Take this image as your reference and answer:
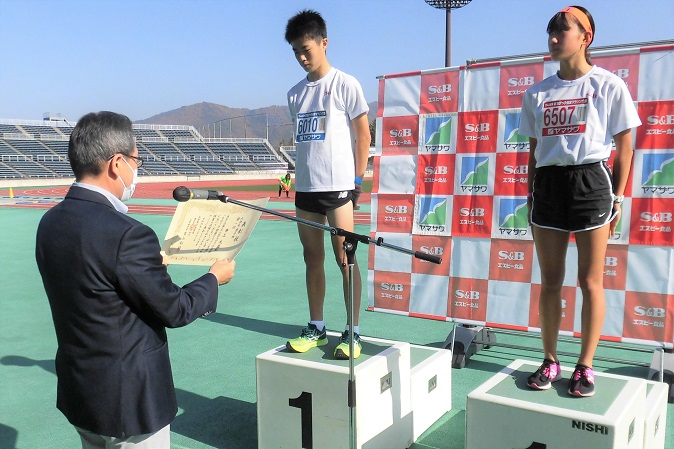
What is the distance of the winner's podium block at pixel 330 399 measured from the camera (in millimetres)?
2777

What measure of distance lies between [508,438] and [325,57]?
2.13m

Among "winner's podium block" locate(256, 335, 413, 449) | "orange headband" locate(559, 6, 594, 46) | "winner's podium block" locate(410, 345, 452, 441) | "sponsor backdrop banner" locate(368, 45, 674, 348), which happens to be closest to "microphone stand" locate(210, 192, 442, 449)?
"winner's podium block" locate(256, 335, 413, 449)

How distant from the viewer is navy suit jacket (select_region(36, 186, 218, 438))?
5.82ft

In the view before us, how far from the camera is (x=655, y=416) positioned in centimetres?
276

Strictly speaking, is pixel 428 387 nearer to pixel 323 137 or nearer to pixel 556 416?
pixel 556 416

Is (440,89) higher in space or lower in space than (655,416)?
higher

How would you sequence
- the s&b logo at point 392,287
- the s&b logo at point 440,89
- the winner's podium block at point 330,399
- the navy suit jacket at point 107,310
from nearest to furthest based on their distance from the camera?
the navy suit jacket at point 107,310 < the winner's podium block at point 330,399 < the s&b logo at point 440,89 < the s&b logo at point 392,287

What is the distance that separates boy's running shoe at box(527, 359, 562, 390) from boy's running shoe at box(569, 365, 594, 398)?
106mm

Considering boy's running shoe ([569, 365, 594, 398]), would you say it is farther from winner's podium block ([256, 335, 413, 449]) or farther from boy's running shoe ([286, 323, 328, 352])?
boy's running shoe ([286, 323, 328, 352])

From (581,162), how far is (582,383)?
0.95 m

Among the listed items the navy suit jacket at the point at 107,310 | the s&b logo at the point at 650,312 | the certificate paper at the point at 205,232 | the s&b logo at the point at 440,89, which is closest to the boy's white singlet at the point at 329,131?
the certificate paper at the point at 205,232

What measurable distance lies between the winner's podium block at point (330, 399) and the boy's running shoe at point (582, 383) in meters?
→ 0.87

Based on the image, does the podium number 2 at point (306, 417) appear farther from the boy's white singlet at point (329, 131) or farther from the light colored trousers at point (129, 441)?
the boy's white singlet at point (329, 131)

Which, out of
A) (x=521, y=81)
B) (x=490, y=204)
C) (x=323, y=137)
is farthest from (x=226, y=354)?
(x=521, y=81)
